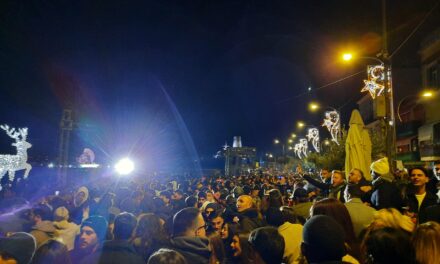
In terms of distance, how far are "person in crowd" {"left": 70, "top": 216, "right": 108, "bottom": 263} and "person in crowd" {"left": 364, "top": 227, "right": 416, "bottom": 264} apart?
277 cm

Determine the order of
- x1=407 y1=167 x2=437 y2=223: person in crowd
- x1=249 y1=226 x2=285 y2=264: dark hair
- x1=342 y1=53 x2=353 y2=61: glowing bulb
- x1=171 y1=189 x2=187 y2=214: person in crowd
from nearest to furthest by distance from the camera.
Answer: x1=249 y1=226 x2=285 y2=264: dark hair < x1=407 y1=167 x2=437 y2=223: person in crowd < x1=171 y1=189 x2=187 y2=214: person in crowd < x1=342 y1=53 x2=353 y2=61: glowing bulb

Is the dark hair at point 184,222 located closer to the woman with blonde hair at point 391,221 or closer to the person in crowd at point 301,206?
the woman with blonde hair at point 391,221

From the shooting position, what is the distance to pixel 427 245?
3.03 meters

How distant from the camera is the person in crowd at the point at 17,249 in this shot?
3643mm

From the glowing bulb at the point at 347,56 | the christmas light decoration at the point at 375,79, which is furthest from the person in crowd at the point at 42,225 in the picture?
the christmas light decoration at the point at 375,79

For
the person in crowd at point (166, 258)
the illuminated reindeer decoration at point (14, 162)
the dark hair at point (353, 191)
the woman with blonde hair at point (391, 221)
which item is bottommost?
the person in crowd at point (166, 258)

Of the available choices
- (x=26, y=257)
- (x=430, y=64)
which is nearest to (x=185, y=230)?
(x=26, y=257)

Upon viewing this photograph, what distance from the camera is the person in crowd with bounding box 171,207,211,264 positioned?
13.2 feet

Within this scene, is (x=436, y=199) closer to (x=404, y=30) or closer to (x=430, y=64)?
(x=430, y=64)

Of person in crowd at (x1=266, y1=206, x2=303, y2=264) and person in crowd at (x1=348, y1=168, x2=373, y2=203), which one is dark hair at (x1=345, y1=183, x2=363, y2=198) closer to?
person in crowd at (x1=348, y1=168, x2=373, y2=203)

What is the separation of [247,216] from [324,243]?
11.5ft

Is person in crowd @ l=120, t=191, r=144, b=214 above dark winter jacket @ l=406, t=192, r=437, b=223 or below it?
below

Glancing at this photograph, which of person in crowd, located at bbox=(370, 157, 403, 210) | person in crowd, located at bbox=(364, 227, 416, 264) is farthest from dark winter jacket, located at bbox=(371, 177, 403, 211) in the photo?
person in crowd, located at bbox=(364, 227, 416, 264)

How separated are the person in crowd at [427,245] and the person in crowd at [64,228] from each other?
14.1ft
